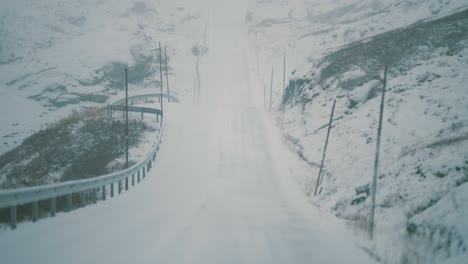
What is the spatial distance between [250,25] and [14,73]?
69.5 meters

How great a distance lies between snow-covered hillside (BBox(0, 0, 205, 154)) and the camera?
62.8 metres

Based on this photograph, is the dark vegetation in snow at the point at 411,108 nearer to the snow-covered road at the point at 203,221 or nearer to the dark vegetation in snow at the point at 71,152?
the snow-covered road at the point at 203,221

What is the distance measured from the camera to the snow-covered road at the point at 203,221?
328 inches

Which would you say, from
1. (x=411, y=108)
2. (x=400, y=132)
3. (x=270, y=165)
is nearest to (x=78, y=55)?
(x=270, y=165)

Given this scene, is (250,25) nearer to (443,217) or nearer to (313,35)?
(313,35)

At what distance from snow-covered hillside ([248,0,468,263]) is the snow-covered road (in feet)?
5.50

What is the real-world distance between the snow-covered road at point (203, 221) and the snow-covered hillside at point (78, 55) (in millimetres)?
30579

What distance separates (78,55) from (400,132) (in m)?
72.6

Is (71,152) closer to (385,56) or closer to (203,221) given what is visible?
(203,221)

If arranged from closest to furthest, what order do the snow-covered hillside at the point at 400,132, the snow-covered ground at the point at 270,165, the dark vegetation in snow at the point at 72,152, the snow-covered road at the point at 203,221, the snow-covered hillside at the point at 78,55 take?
the snow-covered road at the point at 203,221
the snow-covered ground at the point at 270,165
the snow-covered hillside at the point at 400,132
the dark vegetation in snow at the point at 72,152
the snow-covered hillside at the point at 78,55

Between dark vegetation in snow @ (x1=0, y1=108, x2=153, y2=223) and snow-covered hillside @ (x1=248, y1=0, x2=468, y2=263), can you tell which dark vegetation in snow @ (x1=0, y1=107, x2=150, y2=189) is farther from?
snow-covered hillside @ (x1=248, y1=0, x2=468, y2=263)

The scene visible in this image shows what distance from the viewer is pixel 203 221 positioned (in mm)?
12188

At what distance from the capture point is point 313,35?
270 feet

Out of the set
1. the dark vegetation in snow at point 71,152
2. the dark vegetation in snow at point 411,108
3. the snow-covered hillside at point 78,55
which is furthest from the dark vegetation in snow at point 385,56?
the snow-covered hillside at point 78,55
